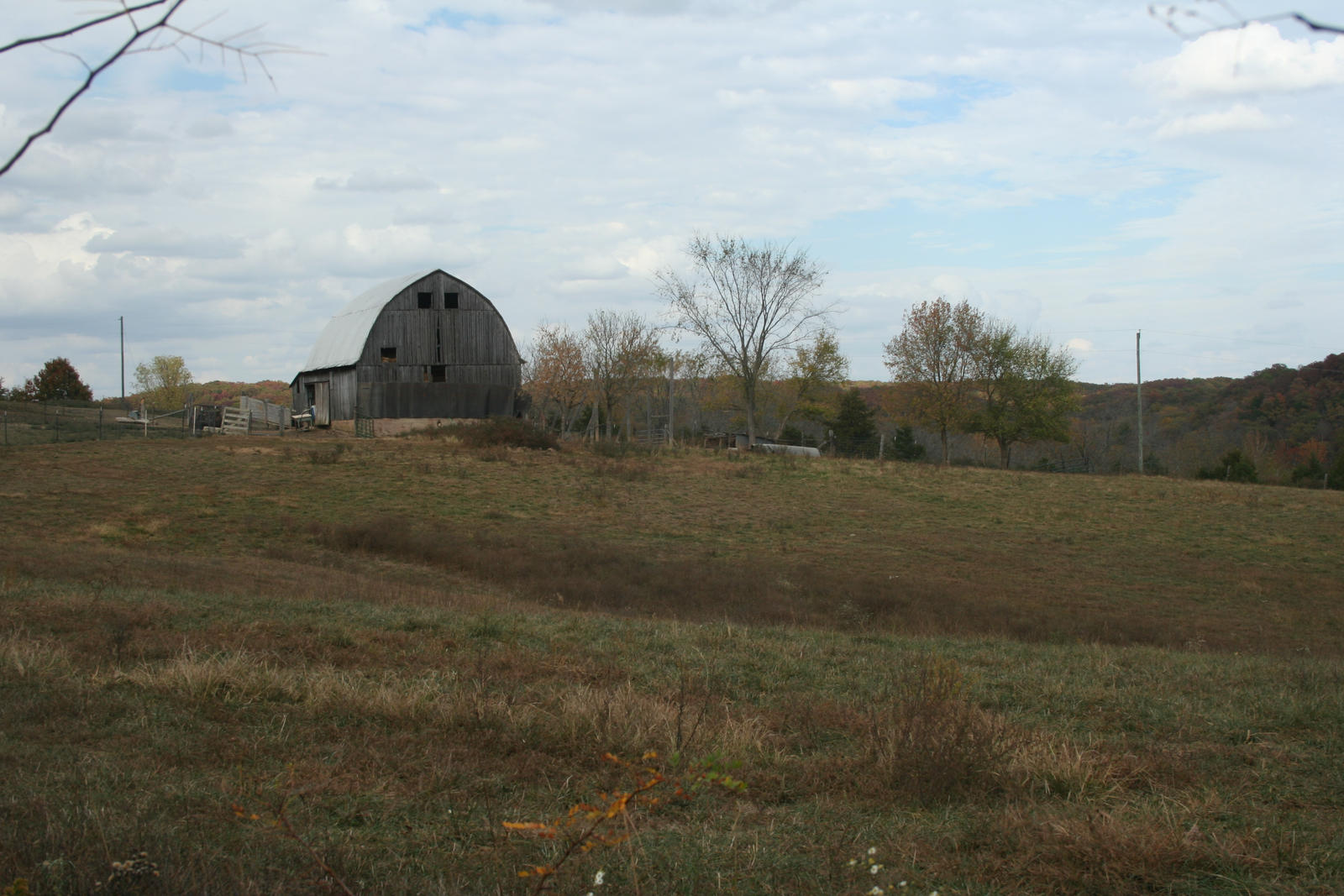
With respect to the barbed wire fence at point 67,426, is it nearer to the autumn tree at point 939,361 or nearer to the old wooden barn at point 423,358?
the old wooden barn at point 423,358

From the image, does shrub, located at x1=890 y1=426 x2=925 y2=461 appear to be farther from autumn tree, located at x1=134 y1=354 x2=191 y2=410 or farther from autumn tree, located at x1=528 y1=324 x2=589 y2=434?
autumn tree, located at x1=134 y1=354 x2=191 y2=410

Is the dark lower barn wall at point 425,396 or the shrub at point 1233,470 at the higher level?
the dark lower barn wall at point 425,396

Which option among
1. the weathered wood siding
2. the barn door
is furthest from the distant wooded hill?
the barn door

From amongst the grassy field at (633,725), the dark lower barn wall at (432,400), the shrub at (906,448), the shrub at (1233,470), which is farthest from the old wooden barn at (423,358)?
the shrub at (1233,470)

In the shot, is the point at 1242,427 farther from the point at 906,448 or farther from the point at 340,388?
the point at 340,388

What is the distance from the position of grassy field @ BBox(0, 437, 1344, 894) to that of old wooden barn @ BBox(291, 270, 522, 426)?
85.1 ft

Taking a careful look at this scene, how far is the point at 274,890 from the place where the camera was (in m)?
3.49

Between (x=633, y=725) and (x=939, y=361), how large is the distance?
5976cm

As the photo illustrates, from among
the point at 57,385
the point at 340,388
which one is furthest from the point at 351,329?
the point at 57,385

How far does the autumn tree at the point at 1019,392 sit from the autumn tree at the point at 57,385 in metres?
64.5

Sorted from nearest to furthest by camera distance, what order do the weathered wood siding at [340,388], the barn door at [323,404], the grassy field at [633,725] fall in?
the grassy field at [633,725] → the weathered wood siding at [340,388] → the barn door at [323,404]

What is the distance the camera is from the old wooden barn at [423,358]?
45875 mm

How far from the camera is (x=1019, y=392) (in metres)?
61.1

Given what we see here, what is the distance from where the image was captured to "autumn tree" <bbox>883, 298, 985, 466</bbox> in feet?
202
